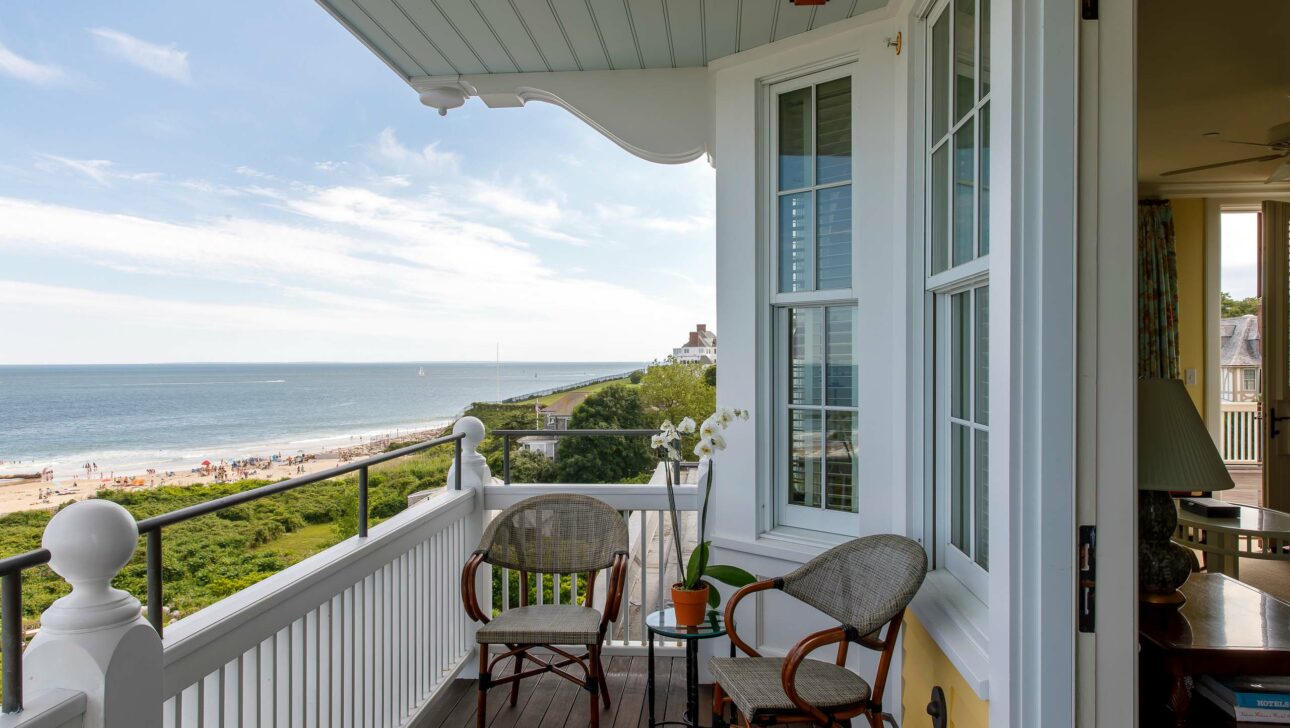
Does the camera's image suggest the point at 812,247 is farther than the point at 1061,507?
Yes

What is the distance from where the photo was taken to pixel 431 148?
29797 mm

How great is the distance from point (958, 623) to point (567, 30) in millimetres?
2358

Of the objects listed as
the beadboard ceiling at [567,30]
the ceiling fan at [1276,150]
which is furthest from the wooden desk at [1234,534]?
the beadboard ceiling at [567,30]

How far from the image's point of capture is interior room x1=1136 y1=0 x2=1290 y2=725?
1.41 meters

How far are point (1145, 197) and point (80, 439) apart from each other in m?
33.8

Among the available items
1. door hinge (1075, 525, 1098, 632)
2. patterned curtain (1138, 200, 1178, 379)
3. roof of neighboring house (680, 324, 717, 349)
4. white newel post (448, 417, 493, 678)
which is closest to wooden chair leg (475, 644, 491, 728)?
white newel post (448, 417, 493, 678)

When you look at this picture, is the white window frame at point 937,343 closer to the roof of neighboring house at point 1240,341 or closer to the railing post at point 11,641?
the railing post at point 11,641

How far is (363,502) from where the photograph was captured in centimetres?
227

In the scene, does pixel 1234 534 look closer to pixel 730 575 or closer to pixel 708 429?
pixel 730 575

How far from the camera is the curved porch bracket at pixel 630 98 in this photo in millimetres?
2994

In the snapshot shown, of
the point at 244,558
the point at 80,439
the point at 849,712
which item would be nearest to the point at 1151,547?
the point at 849,712

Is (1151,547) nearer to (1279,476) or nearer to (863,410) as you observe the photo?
(863,410)

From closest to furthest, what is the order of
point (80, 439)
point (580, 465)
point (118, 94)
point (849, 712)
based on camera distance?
point (849, 712), point (580, 465), point (118, 94), point (80, 439)

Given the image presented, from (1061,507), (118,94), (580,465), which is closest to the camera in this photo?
(1061,507)
